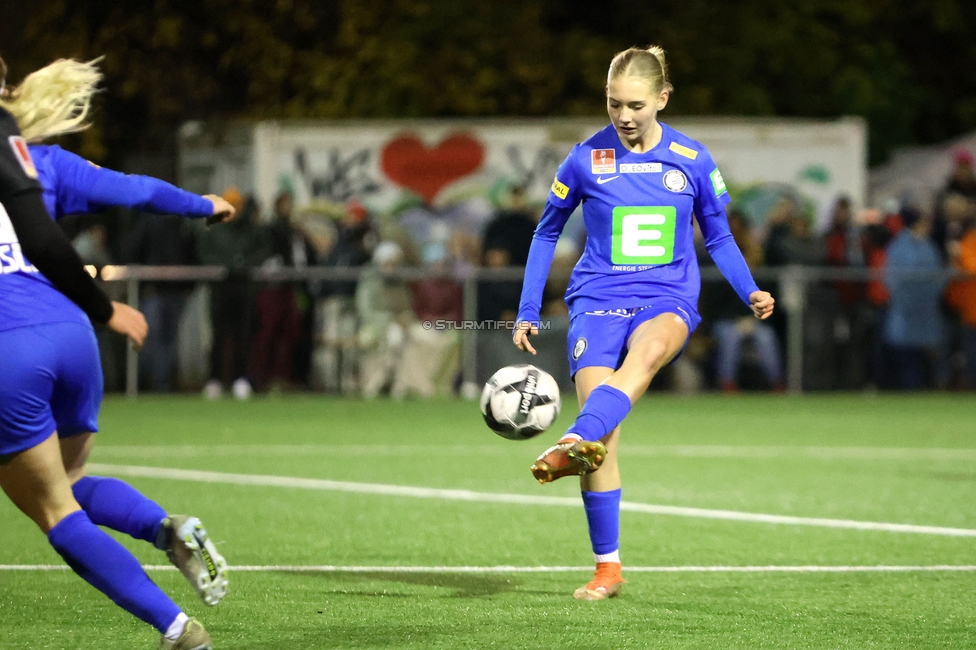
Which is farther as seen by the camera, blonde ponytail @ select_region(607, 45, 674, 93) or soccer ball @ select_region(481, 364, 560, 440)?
soccer ball @ select_region(481, 364, 560, 440)

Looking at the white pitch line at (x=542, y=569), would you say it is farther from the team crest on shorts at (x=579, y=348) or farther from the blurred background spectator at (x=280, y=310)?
the blurred background spectator at (x=280, y=310)

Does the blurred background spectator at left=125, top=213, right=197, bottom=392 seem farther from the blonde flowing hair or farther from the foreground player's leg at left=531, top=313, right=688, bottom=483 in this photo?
the blonde flowing hair

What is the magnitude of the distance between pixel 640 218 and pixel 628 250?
0.14 meters

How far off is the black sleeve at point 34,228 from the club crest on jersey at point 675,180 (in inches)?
109

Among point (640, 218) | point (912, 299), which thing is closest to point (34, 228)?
point (640, 218)

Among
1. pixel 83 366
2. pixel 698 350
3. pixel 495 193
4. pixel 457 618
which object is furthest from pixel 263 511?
pixel 495 193

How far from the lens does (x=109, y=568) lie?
16.7 ft

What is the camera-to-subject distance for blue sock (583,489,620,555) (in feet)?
22.7

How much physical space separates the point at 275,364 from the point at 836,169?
26.8ft

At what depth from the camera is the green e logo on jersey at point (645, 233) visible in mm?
6875

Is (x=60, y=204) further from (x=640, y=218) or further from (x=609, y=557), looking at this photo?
(x=609, y=557)

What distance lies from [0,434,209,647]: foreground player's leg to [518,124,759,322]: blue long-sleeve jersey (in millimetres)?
2419

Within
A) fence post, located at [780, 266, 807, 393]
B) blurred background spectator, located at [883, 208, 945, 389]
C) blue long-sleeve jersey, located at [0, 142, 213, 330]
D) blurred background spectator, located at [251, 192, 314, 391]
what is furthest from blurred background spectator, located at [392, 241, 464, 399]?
blue long-sleeve jersey, located at [0, 142, 213, 330]

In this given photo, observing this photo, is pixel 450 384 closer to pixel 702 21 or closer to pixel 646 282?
pixel 646 282
